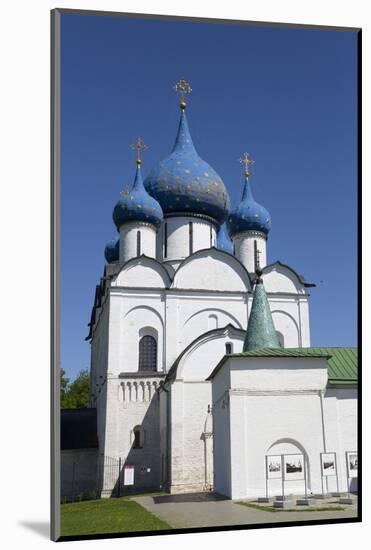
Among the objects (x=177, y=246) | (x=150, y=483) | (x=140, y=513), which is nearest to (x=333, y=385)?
(x=140, y=513)

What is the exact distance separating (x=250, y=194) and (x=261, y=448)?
33.1 feet

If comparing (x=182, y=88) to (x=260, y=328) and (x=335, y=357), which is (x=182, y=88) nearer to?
(x=260, y=328)

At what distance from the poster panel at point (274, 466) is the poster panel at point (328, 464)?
21.6 inches

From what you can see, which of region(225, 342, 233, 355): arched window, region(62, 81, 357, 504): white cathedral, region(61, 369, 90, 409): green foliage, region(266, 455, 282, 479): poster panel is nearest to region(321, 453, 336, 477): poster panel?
region(62, 81, 357, 504): white cathedral

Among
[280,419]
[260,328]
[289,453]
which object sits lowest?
[289,453]

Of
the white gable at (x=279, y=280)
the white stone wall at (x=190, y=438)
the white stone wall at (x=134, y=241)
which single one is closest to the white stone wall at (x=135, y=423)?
the white stone wall at (x=190, y=438)

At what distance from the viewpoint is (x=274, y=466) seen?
8.45 m

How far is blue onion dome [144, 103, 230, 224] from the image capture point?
646 inches

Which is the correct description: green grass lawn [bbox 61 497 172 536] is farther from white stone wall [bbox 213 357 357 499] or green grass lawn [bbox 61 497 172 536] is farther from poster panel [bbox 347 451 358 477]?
poster panel [bbox 347 451 358 477]

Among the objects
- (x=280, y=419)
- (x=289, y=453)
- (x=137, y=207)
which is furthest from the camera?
(x=137, y=207)

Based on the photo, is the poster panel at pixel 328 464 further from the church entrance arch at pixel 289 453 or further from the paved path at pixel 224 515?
the paved path at pixel 224 515

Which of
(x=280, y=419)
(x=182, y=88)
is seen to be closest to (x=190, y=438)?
(x=280, y=419)

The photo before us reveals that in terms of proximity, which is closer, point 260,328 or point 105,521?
point 105,521

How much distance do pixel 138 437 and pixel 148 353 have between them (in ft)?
5.90
